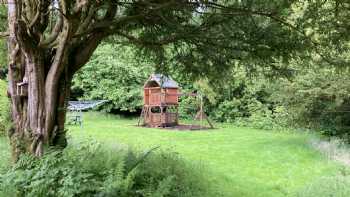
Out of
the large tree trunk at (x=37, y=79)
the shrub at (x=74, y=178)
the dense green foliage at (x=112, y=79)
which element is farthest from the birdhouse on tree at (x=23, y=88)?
the dense green foliage at (x=112, y=79)

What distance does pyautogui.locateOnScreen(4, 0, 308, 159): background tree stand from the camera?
13.9 ft

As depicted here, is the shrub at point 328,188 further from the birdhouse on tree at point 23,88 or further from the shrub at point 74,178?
the birdhouse on tree at point 23,88

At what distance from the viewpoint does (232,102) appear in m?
19.5

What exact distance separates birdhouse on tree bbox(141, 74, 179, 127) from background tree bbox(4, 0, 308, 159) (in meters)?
11.7

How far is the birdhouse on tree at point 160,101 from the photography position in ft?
56.5

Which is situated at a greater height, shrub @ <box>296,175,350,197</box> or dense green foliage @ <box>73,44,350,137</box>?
dense green foliage @ <box>73,44,350,137</box>

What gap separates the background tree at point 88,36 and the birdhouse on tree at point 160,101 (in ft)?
38.2

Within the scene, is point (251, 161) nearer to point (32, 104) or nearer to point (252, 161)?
point (252, 161)

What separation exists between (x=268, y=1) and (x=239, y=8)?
518 millimetres

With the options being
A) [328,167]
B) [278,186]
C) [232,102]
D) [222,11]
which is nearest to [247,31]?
[222,11]

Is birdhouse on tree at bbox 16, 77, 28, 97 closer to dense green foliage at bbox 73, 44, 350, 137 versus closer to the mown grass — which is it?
the mown grass

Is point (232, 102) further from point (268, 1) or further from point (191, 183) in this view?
point (268, 1)

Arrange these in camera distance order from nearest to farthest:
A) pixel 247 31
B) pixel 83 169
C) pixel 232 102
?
pixel 83 169, pixel 247 31, pixel 232 102

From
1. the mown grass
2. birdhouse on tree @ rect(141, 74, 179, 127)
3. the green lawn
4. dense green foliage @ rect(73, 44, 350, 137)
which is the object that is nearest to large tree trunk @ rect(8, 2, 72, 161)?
the green lawn
